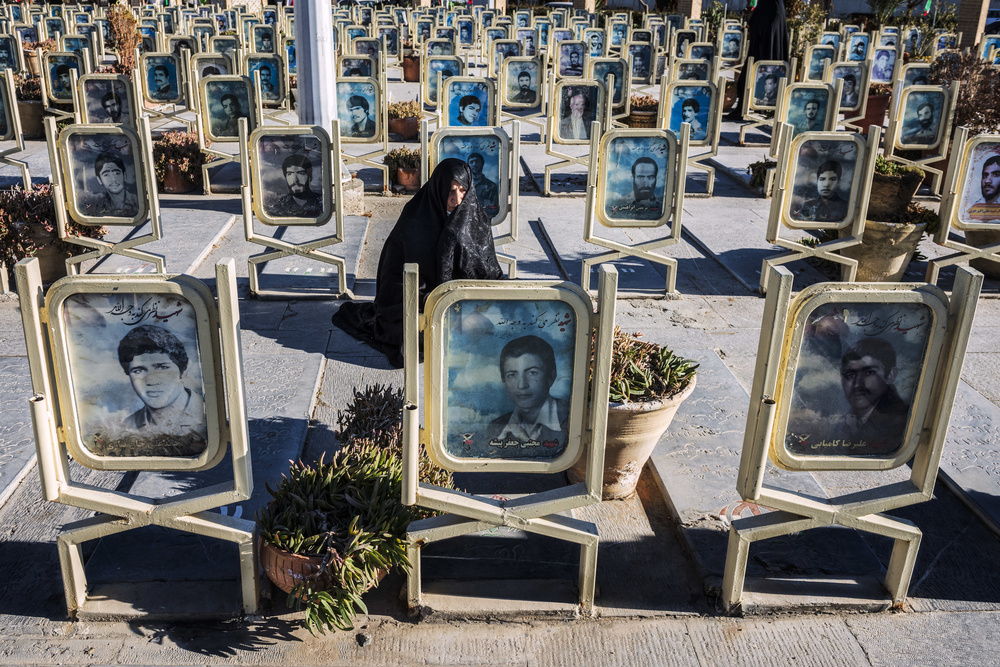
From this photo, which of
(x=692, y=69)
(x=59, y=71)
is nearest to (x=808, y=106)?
(x=692, y=69)

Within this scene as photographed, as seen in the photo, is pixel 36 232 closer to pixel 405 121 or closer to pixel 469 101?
pixel 469 101

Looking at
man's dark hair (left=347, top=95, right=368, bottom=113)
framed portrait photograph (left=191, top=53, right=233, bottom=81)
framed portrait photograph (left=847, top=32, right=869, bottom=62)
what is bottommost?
man's dark hair (left=347, top=95, right=368, bottom=113)

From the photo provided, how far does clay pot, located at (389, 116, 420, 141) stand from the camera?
50.5 ft

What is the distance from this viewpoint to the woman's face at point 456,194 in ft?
21.6

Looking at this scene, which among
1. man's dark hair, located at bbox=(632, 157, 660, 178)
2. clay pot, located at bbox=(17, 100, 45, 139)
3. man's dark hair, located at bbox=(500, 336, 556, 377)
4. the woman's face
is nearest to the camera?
man's dark hair, located at bbox=(500, 336, 556, 377)

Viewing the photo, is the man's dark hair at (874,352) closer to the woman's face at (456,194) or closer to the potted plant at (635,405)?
the potted plant at (635,405)

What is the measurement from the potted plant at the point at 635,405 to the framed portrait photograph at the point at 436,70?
414 inches

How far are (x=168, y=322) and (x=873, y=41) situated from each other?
22876mm

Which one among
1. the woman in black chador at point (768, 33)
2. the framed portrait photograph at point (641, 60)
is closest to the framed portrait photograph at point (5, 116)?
the framed portrait photograph at point (641, 60)

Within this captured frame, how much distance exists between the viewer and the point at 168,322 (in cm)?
359

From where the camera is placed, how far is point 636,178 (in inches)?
326

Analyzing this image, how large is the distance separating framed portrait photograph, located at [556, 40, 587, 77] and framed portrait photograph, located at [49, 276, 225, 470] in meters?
16.5

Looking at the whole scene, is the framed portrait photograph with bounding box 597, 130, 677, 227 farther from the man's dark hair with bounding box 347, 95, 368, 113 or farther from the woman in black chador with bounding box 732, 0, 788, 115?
the woman in black chador with bounding box 732, 0, 788, 115

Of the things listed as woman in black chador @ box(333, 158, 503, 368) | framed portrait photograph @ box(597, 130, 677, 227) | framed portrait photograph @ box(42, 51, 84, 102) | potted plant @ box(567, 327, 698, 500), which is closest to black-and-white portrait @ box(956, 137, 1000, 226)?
framed portrait photograph @ box(597, 130, 677, 227)
